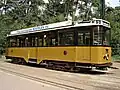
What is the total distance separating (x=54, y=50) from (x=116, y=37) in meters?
14.0

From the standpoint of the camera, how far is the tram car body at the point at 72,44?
55.3 feet

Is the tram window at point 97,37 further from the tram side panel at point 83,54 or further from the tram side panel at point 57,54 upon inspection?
the tram side panel at point 57,54

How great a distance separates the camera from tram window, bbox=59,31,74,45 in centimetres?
1807

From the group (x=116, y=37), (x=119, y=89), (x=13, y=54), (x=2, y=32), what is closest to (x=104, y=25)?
(x=119, y=89)

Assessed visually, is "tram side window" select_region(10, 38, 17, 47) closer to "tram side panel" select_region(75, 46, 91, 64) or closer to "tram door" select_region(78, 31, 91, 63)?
"tram side panel" select_region(75, 46, 91, 64)

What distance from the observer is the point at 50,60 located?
2062 cm

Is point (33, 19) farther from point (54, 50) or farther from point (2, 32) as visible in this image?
point (54, 50)

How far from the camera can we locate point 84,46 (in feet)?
56.4

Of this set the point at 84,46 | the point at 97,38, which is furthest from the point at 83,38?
the point at 97,38

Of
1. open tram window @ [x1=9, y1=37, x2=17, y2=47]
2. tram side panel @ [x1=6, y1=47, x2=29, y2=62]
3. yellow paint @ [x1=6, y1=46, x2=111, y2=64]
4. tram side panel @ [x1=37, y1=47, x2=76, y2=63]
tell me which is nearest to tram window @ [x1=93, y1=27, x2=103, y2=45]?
yellow paint @ [x1=6, y1=46, x2=111, y2=64]

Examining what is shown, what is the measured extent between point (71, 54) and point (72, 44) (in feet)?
2.09

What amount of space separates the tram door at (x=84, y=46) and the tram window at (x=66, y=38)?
69 cm

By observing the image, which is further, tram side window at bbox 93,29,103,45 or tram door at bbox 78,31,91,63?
tram door at bbox 78,31,91,63

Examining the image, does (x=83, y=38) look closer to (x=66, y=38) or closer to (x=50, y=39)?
(x=66, y=38)
